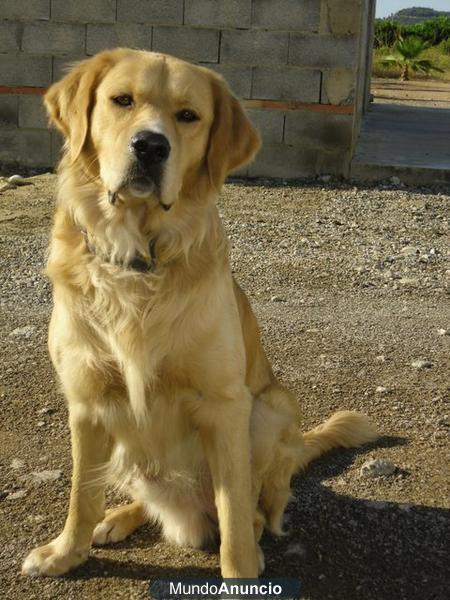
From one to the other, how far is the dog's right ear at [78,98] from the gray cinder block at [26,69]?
23.5ft

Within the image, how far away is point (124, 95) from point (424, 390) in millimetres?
2436

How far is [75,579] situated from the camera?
292cm

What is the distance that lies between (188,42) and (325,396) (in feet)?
20.5

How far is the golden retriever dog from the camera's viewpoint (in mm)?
2721

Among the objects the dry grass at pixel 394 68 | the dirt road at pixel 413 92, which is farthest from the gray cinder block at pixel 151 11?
the dry grass at pixel 394 68

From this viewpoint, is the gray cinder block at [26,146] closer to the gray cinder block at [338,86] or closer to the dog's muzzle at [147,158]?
the gray cinder block at [338,86]

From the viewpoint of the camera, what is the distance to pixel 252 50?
30.9 ft

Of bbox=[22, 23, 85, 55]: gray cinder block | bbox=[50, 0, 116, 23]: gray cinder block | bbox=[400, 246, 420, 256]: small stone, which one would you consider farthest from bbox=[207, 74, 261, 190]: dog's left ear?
bbox=[22, 23, 85, 55]: gray cinder block

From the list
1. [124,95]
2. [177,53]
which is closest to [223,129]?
[124,95]

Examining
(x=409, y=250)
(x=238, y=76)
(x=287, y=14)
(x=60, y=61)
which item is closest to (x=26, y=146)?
(x=60, y=61)

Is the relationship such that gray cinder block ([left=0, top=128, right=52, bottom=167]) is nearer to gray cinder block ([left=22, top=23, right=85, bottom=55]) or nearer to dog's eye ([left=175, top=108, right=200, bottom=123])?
gray cinder block ([left=22, top=23, right=85, bottom=55])

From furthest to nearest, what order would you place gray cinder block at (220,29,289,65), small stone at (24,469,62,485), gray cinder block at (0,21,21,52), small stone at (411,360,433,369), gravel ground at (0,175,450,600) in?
1. gray cinder block at (0,21,21,52)
2. gray cinder block at (220,29,289,65)
3. small stone at (411,360,433,369)
4. small stone at (24,469,62,485)
5. gravel ground at (0,175,450,600)

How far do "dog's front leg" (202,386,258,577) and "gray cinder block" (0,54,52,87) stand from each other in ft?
26.0

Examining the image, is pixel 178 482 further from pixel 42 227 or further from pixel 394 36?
pixel 394 36
